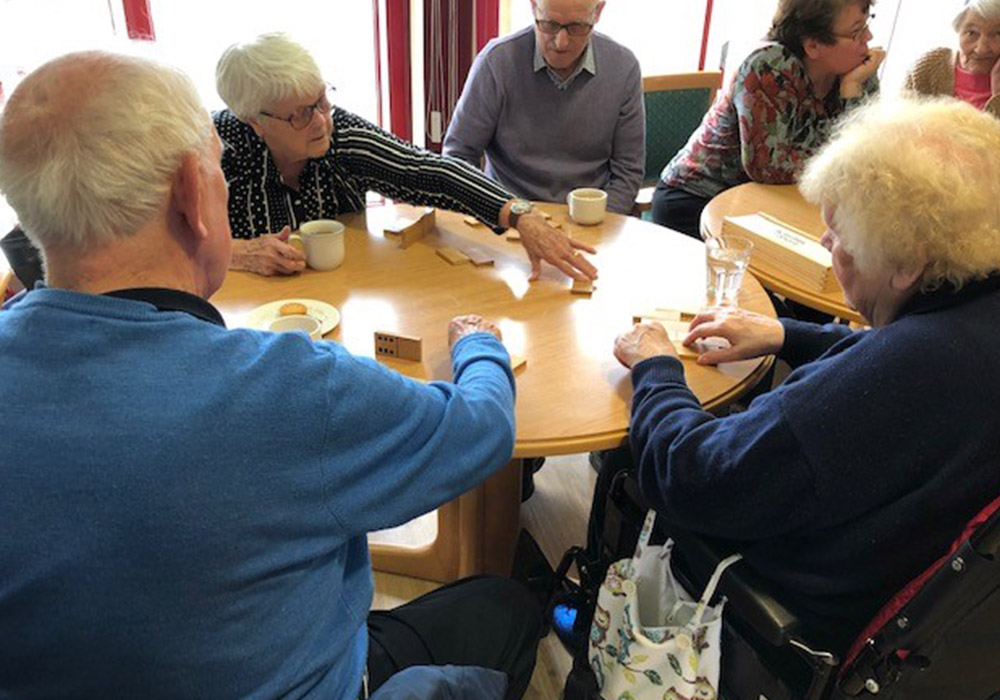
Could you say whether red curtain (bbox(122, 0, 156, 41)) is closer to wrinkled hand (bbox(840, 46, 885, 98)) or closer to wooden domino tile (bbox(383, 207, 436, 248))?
wooden domino tile (bbox(383, 207, 436, 248))

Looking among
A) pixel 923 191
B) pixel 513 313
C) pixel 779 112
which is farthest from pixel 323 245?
pixel 779 112

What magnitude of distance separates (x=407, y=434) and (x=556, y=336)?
2.07 ft

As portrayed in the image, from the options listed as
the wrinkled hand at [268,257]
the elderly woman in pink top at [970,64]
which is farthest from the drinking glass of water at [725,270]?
the elderly woman in pink top at [970,64]

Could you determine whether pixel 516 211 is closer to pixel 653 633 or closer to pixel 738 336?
pixel 738 336

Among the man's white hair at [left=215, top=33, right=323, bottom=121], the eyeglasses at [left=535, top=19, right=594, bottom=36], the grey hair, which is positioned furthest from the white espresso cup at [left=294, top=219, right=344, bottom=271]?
the grey hair

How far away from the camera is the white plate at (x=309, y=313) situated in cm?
137

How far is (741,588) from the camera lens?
3.42ft

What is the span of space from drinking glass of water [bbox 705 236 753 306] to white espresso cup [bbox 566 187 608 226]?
41 centimetres

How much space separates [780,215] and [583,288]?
0.83m

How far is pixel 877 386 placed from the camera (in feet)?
3.01

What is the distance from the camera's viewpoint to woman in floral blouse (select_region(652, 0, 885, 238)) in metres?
2.28

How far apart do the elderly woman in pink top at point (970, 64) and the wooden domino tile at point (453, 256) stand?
1964 mm

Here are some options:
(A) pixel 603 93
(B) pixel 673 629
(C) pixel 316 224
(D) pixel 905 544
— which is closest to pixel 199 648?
(B) pixel 673 629

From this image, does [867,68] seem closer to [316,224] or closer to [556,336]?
[556,336]
